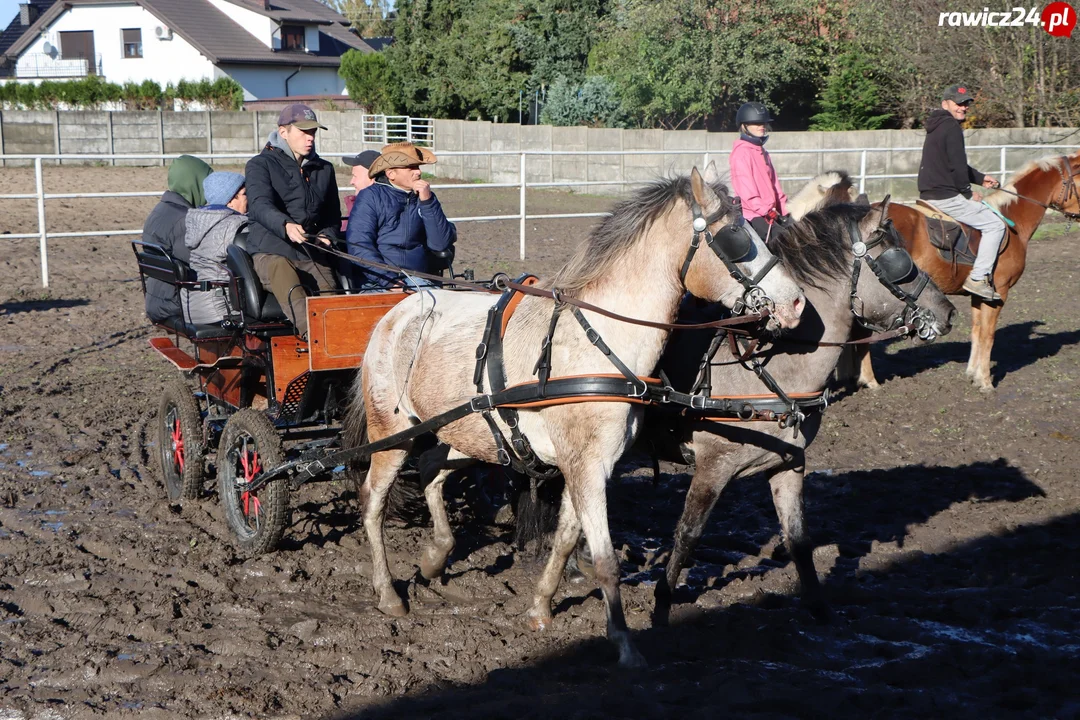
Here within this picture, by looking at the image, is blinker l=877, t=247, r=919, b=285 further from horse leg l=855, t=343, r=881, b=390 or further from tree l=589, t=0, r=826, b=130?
tree l=589, t=0, r=826, b=130

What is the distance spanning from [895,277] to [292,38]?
4695 centimetres

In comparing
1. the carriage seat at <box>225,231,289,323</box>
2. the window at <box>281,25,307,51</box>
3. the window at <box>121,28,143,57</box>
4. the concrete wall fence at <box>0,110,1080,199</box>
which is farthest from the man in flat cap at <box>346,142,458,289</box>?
the window at <box>281,25,307,51</box>

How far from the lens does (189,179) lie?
6.57m

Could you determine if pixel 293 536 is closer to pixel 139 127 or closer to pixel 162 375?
pixel 162 375

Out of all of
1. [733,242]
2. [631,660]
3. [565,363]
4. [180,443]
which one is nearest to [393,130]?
[180,443]

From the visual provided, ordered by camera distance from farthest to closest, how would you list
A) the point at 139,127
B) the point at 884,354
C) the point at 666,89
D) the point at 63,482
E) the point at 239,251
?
1. the point at 139,127
2. the point at 666,89
3. the point at 884,354
4. the point at 63,482
5. the point at 239,251

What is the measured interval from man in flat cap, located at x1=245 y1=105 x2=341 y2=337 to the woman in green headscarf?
713mm

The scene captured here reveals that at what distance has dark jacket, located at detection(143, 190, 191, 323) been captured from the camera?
5977mm

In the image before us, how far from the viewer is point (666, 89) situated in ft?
83.0

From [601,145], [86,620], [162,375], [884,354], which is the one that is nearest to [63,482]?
[86,620]

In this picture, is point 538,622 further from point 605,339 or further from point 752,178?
point 752,178

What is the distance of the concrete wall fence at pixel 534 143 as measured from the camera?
19047mm

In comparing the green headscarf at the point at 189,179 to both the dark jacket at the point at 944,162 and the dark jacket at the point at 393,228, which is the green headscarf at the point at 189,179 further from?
the dark jacket at the point at 944,162

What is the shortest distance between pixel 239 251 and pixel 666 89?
21332mm
